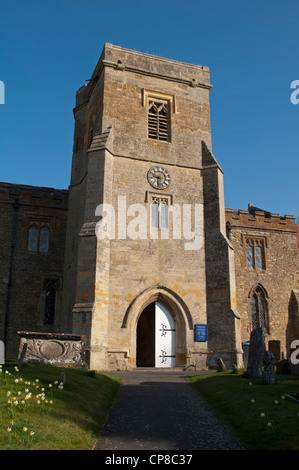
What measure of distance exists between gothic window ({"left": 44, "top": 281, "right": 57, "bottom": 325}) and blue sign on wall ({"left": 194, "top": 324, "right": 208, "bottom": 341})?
7.26 metres

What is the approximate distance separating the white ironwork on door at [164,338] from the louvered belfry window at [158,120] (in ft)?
24.9

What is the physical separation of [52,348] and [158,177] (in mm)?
9456

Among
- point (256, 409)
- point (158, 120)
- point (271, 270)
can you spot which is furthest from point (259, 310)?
point (256, 409)

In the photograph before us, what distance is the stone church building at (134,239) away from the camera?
1677cm

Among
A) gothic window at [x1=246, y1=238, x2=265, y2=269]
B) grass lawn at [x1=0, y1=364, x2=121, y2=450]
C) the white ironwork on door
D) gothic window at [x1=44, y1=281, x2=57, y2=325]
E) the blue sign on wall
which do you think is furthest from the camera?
gothic window at [x1=246, y1=238, x2=265, y2=269]

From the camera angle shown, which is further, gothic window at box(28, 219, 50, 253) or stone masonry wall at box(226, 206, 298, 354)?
stone masonry wall at box(226, 206, 298, 354)

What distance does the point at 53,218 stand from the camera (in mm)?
22391

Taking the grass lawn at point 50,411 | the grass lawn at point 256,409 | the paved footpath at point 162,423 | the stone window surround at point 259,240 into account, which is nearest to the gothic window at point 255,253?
the stone window surround at point 259,240

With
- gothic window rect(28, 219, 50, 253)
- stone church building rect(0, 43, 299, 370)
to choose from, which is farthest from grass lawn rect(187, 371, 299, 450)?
gothic window rect(28, 219, 50, 253)

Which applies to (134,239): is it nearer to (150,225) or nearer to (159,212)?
(150,225)

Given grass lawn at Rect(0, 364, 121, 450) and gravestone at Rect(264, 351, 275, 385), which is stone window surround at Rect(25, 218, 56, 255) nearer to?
grass lawn at Rect(0, 364, 121, 450)

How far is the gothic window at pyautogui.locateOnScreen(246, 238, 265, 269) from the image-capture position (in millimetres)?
24802

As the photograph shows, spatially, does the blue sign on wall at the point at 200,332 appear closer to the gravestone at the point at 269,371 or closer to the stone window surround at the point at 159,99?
the gravestone at the point at 269,371
